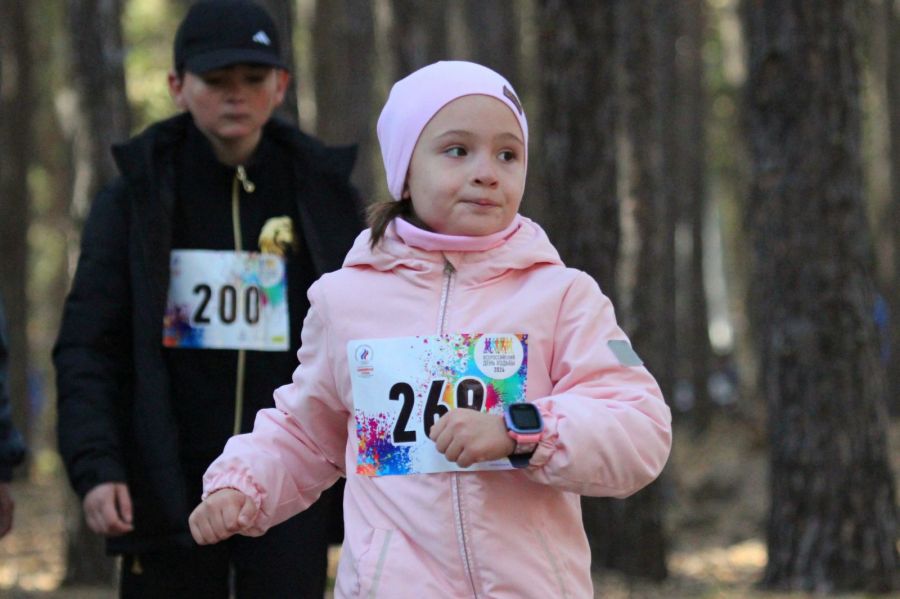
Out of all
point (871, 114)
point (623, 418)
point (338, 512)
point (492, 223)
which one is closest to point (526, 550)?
point (623, 418)

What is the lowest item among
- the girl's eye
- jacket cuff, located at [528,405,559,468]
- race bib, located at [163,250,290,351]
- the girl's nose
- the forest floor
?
the forest floor

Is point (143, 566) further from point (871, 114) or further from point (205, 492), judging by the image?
point (871, 114)

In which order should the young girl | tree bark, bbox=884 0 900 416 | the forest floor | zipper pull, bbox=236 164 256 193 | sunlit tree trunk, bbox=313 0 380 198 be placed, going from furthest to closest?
tree bark, bbox=884 0 900 416 → sunlit tree trunk, bbox=313 0 380 198 → the forest floor → zipper pull, bbox=236 164 256 193 → the young girl

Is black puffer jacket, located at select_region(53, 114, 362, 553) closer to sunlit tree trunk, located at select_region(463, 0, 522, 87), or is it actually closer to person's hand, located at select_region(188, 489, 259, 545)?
person's hand, located at select_region(188, 489, 259, 545)

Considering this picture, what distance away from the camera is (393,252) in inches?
134

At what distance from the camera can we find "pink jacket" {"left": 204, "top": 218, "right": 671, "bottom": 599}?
3068mm

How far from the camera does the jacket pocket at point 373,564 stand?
3.15m

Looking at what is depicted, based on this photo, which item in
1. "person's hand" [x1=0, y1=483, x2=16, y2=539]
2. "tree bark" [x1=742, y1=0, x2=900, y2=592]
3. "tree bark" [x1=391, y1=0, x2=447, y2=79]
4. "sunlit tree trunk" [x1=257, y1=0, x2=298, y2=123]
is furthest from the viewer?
"tree bark" [x1=391, y1=0, x2=447, y2=79]

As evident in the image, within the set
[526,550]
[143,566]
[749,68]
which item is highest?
[749,68]

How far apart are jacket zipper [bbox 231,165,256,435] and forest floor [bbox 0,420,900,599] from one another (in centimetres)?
396

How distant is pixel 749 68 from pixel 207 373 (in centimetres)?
491

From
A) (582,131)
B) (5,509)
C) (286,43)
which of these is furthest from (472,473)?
(582,131)

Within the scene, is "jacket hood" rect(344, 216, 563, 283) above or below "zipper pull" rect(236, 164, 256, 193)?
below

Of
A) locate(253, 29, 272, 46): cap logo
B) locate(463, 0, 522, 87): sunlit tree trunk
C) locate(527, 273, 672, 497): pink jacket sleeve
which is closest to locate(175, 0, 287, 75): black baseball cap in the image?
locate(253, 29, 272, 46): cap logo
